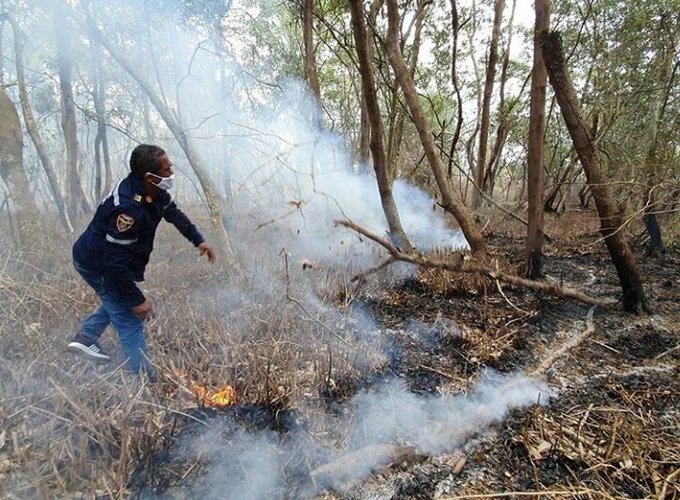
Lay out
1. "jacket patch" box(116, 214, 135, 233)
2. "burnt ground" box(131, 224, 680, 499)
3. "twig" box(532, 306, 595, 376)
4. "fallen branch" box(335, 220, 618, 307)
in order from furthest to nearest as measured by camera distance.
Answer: "twig" box(532, 306, 595, 376) < "fallen branch" box(335, 220, 618, 307) < "jacket patch" box(116, 214, 135, 233) < "burnt ground" box(131, 224, 680, 499)

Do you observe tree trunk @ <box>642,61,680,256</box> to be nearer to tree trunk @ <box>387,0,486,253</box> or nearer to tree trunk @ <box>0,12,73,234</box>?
tree trunk @ <box>387,0,486,253</box>

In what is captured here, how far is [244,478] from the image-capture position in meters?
1.92

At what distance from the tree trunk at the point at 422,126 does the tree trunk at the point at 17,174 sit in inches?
181

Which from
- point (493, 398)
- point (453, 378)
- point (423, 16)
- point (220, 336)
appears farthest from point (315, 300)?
point (423, 16)

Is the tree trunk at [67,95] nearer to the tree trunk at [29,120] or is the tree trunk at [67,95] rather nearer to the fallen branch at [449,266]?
the tree trunk at [29,120]

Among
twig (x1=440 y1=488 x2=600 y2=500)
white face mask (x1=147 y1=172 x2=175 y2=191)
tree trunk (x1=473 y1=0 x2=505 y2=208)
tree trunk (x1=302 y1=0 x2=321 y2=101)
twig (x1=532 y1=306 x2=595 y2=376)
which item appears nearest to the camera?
twig (x1=440 y1=488 x2=600 y2=500)

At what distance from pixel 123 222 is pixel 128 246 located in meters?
0.16

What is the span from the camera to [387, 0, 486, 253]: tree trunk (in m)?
4.83

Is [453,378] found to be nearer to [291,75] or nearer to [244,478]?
[244,478]

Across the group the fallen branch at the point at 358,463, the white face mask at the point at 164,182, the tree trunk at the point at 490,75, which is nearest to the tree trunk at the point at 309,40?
the tree trunk at the point at 490,75

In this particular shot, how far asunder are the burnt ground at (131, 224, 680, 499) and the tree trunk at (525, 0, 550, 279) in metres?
0.53

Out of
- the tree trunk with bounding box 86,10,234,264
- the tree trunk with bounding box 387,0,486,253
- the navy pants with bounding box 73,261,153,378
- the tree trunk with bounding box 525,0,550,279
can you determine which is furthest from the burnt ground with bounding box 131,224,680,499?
the tree trunk with bounding box 86,10,234,264

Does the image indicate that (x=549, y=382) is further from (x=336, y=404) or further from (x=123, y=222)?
(x=123, y=222)

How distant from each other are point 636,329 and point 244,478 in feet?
12.0
